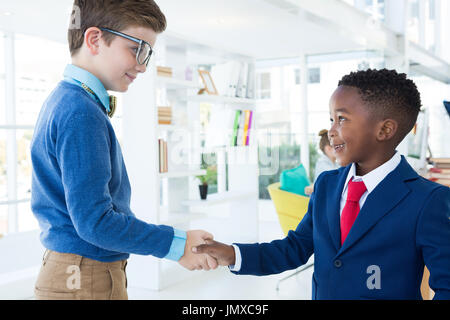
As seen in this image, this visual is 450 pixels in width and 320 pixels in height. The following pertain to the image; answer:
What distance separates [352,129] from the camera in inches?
44.4

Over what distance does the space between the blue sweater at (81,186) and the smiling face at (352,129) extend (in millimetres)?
501

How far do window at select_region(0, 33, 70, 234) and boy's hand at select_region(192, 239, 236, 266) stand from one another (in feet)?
12.9

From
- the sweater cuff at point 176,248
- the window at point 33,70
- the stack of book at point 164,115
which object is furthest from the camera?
the window at point 33,70

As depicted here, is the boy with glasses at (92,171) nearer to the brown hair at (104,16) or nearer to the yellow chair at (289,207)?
the brown hair at (104,16)

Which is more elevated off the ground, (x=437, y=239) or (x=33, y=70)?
(x=33, y=70)

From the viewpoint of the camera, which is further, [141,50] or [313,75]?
[313,75]

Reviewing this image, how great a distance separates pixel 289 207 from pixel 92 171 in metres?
2.83

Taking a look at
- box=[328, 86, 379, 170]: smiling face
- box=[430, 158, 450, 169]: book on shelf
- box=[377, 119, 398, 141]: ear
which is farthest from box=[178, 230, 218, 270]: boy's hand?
box=[430, 158, 450, 169]: book on shelf

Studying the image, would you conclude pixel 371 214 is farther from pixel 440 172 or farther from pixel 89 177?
pixel 440 172

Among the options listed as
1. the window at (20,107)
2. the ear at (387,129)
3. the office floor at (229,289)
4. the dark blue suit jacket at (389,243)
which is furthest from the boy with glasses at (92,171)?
the window at (20,107)

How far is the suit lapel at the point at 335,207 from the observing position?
112 cm

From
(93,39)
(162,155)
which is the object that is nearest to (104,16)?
(93,39)

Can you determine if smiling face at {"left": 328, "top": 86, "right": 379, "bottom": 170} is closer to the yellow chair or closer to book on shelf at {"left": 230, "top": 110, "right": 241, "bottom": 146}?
the yellow chair
